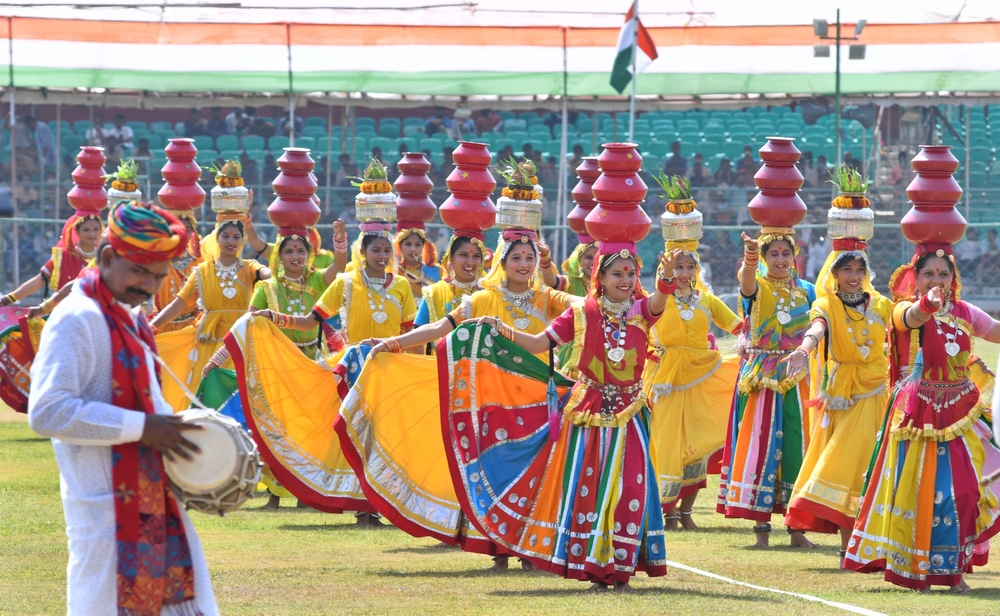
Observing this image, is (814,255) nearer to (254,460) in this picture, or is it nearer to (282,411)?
(282,411)

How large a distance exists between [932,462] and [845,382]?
1.22 metres

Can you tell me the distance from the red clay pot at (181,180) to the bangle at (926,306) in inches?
302

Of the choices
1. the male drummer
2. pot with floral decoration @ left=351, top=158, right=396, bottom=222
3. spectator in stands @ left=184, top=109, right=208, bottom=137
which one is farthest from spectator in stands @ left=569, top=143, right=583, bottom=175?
the male drummer

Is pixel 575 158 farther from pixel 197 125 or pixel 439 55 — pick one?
pixel 197 125

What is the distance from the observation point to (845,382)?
9.11 m

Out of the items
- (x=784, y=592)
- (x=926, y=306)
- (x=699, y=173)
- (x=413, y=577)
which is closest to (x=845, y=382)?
(x=926, y=306)

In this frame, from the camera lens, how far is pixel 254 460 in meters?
4.68

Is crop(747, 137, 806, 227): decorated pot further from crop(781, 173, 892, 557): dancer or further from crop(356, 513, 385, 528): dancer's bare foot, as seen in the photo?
crop(356, 513, 385, 528): dancer's bare foot

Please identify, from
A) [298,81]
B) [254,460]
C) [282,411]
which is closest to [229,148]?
[298,81]

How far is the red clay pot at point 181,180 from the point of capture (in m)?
13.9

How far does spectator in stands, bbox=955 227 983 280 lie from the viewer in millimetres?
18797

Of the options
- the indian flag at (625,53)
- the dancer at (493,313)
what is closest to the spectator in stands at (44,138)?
the indian flag at (625,53)

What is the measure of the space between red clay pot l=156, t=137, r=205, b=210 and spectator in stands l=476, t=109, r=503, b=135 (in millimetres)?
10856

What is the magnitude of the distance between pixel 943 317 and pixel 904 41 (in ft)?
51.6
